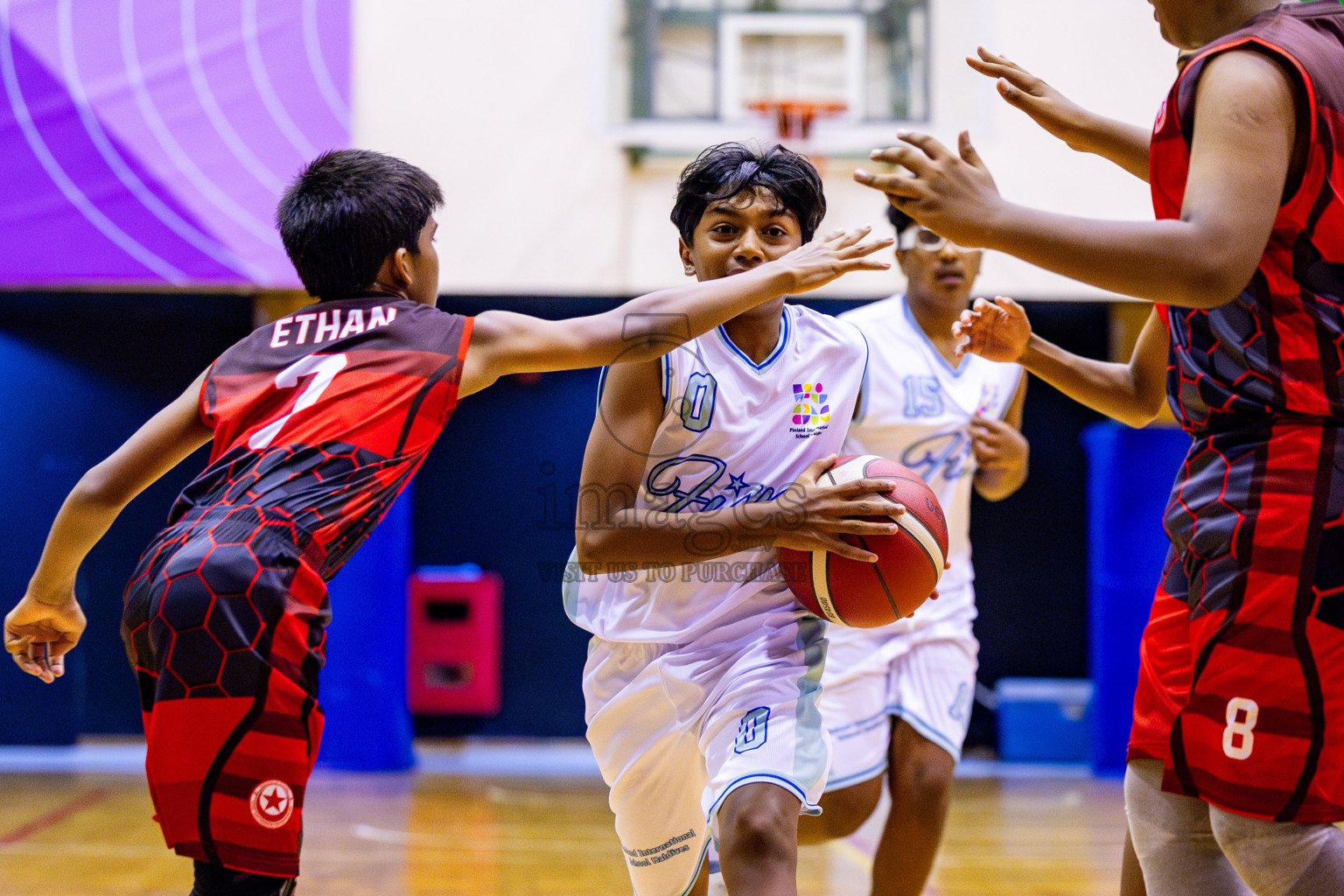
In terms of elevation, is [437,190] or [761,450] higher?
[437,190]

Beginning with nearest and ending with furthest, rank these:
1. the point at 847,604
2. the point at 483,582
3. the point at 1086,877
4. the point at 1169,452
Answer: the point at 847,604, the point at 1086,877, the point at 1169,452, the point at 483,582

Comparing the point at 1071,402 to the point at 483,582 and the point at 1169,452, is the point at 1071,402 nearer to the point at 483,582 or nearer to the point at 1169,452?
the point at 1169,452

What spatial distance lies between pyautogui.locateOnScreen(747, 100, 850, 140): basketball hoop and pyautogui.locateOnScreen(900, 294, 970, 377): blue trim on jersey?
3060 mm

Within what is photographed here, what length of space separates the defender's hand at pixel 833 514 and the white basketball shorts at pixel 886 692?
1068mm

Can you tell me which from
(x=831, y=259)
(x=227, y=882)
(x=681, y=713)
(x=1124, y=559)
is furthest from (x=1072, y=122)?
(x=1124, y=559)

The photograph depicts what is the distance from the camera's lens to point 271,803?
1924 millimetres

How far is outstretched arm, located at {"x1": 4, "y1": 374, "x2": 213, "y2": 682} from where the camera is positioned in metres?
2.16

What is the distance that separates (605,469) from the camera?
236 cm

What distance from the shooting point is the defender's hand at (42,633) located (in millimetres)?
2281

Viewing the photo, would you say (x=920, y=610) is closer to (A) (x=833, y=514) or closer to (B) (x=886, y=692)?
(B) (x=886, y=692)

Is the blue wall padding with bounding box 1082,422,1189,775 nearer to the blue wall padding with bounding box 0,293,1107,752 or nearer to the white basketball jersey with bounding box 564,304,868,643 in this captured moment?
the blue wall padding with bounding box 0,293,1107,752

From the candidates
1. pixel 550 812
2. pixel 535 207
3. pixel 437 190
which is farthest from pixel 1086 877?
pixel 535 207

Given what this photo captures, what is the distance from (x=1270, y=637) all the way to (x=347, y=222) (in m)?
1.72

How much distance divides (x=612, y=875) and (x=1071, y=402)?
4511 mm
